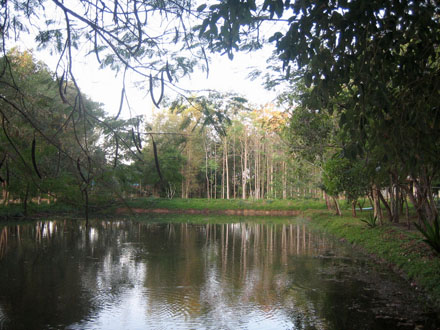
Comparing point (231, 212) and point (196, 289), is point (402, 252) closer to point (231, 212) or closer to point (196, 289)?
point (196, 289)

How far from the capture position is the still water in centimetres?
595

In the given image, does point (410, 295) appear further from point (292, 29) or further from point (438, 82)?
point (292, 29)

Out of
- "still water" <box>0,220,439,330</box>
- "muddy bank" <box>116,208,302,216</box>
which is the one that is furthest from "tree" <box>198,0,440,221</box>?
"muddy bank" <box>116,208,302,216</box>

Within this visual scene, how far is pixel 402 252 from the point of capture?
10.0m

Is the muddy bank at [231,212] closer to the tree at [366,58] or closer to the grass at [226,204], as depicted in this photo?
the grass at [226,204]

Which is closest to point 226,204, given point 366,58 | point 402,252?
point 402,252

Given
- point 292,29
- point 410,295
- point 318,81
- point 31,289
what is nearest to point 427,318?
point 410,295

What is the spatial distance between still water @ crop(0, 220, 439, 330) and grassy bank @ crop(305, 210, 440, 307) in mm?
378

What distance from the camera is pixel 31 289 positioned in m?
7.81

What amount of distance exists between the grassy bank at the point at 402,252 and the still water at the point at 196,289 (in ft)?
1.24

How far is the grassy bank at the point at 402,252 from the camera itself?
735 cm

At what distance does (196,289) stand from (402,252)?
5227mm

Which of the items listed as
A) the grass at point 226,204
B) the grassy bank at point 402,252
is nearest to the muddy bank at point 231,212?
the grass at point 226,204

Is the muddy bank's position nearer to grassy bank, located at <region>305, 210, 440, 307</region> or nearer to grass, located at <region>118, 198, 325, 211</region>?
grass, located at <region>118, 198, 325, 211</region>
